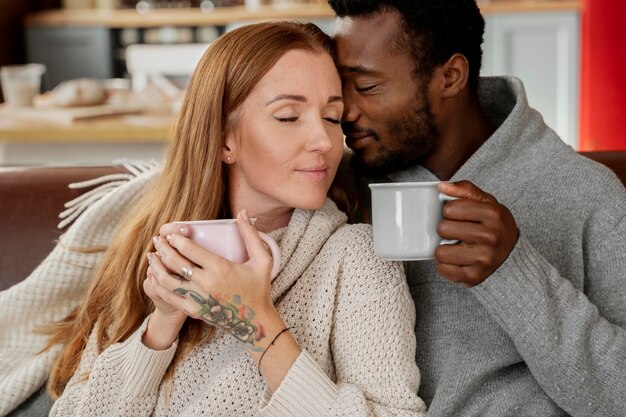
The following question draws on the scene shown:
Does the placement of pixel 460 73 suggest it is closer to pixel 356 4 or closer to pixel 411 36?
pixel 411 36

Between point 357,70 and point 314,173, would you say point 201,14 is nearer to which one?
point 357,70

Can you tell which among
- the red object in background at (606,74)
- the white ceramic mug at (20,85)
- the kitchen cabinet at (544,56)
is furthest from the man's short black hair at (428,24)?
the kitchen cabinet at (544,56)

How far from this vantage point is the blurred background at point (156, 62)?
3.18 meters

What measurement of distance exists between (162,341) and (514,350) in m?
0.57

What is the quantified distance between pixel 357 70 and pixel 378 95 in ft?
0.19

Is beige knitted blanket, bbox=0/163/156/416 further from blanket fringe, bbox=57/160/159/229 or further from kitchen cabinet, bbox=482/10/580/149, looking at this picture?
kitchen cabinet, bbox=482/10/580/149

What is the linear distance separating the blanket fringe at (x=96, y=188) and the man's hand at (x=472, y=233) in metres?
0.86

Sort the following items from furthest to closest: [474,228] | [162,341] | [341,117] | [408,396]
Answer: [341,117]
[162,341]
[408,396]
[474,228]

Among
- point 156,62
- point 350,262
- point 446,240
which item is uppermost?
point 446,240

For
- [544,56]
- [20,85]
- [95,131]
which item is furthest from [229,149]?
[544,56]

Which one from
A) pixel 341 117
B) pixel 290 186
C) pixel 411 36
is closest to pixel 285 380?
pixel 290 186

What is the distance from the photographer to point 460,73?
1670mm

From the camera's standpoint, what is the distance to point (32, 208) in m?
1.86

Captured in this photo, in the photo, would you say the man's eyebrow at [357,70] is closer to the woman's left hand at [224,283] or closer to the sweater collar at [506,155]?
the sweater collar at [506,155]
